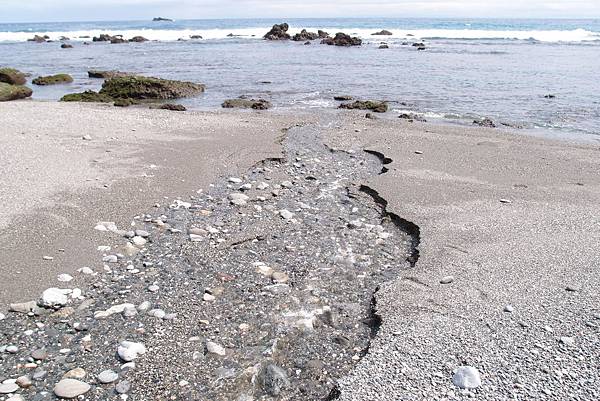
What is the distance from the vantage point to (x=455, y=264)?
473 centimetres

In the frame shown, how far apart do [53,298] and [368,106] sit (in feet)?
35.3

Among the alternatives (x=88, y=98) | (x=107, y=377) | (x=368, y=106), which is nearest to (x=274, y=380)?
(x=107, y=377)

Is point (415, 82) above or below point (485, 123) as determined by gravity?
above

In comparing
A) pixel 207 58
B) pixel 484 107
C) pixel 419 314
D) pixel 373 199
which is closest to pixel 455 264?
pixel 419 314

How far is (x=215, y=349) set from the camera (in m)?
3.50

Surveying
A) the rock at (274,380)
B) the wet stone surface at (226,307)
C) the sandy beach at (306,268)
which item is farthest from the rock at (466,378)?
the rock at (274,380)

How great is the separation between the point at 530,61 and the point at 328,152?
21.6 meters

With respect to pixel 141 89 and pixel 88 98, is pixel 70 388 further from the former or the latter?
pixel 141 89

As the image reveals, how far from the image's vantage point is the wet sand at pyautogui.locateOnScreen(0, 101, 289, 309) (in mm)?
4719

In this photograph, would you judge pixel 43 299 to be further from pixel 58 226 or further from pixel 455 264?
pixel 455 264

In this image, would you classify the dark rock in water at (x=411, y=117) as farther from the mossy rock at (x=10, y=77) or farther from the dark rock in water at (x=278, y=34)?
the dark rock in water at (x=278, y=34)

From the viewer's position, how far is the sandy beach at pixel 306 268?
10.8 feet

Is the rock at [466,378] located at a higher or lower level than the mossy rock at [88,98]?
lower

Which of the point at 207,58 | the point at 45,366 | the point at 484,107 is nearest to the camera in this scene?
the point at 45,366
